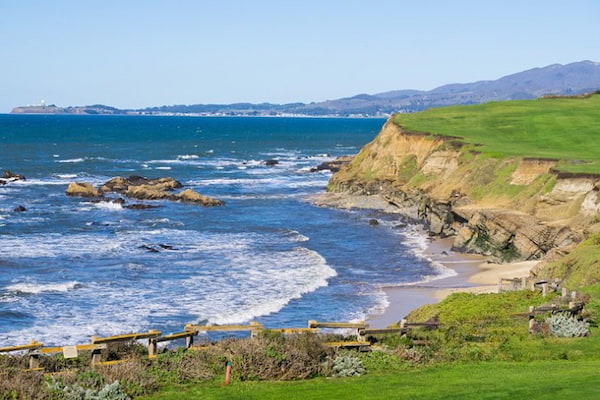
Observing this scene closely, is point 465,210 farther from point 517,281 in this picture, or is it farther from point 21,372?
point 21,372

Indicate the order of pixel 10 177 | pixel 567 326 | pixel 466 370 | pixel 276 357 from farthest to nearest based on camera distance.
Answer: pixel 10 177
pixel 567 326
pixel 466 370
pixel 276 357

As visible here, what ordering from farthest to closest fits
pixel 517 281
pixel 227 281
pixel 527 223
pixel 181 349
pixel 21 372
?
pixel 527 223
pixel 227 281
pixel 517 281
pixel 181 349
pixel 21 372

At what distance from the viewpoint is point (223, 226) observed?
58750 millimetres

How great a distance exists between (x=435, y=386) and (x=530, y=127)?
59989mm

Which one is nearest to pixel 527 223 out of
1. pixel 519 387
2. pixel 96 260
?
pixel 96 260

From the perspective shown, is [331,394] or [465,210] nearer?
[331,394]

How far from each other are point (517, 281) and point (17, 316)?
1795cm

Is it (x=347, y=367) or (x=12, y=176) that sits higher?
(x=347, y=367)

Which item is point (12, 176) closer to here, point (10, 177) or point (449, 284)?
point (10, 177)

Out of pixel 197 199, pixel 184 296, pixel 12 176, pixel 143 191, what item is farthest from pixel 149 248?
pixel 12 176

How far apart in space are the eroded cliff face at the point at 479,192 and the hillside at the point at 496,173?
0.07m

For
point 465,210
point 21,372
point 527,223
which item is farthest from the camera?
point 465,210

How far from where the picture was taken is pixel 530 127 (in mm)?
74125

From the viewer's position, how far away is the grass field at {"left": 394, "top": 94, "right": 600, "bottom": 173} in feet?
190
